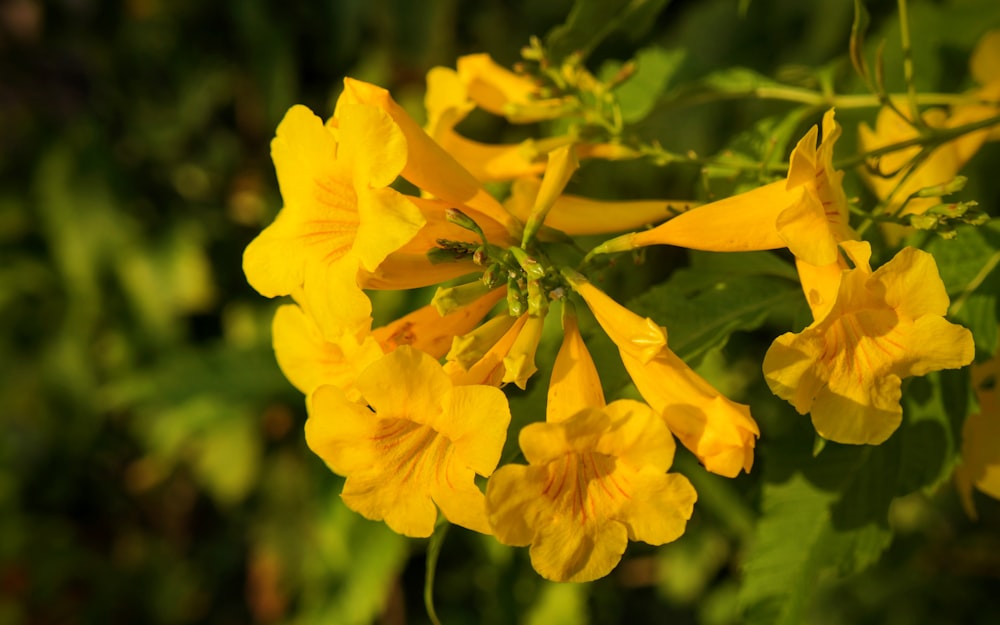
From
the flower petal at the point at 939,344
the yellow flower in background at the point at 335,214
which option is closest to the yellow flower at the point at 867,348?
the flower petal at the point at 939,344

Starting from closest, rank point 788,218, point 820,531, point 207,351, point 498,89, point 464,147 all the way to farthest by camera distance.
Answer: point 788,218 → point 820,531 → point 464,147 → point 498,89 → point 207,351

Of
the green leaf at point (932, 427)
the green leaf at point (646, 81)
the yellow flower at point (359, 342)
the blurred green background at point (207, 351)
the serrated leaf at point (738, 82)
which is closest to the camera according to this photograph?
the yellow flower at point (359, 342)

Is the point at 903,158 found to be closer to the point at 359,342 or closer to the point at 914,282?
the point at 914,282

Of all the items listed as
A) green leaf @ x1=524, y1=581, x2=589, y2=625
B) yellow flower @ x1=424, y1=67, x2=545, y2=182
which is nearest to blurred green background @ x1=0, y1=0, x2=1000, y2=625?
green leaf @ x1=524, y1=581, x2=589, y2=625

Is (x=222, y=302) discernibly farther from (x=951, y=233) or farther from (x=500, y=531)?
(x=951, y=233)

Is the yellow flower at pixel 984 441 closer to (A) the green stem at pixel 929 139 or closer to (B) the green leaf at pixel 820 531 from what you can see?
(B) the green leaf at pixel 820 531

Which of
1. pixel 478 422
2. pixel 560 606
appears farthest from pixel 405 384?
pixel 560 606

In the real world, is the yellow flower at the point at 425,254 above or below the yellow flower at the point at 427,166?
below
